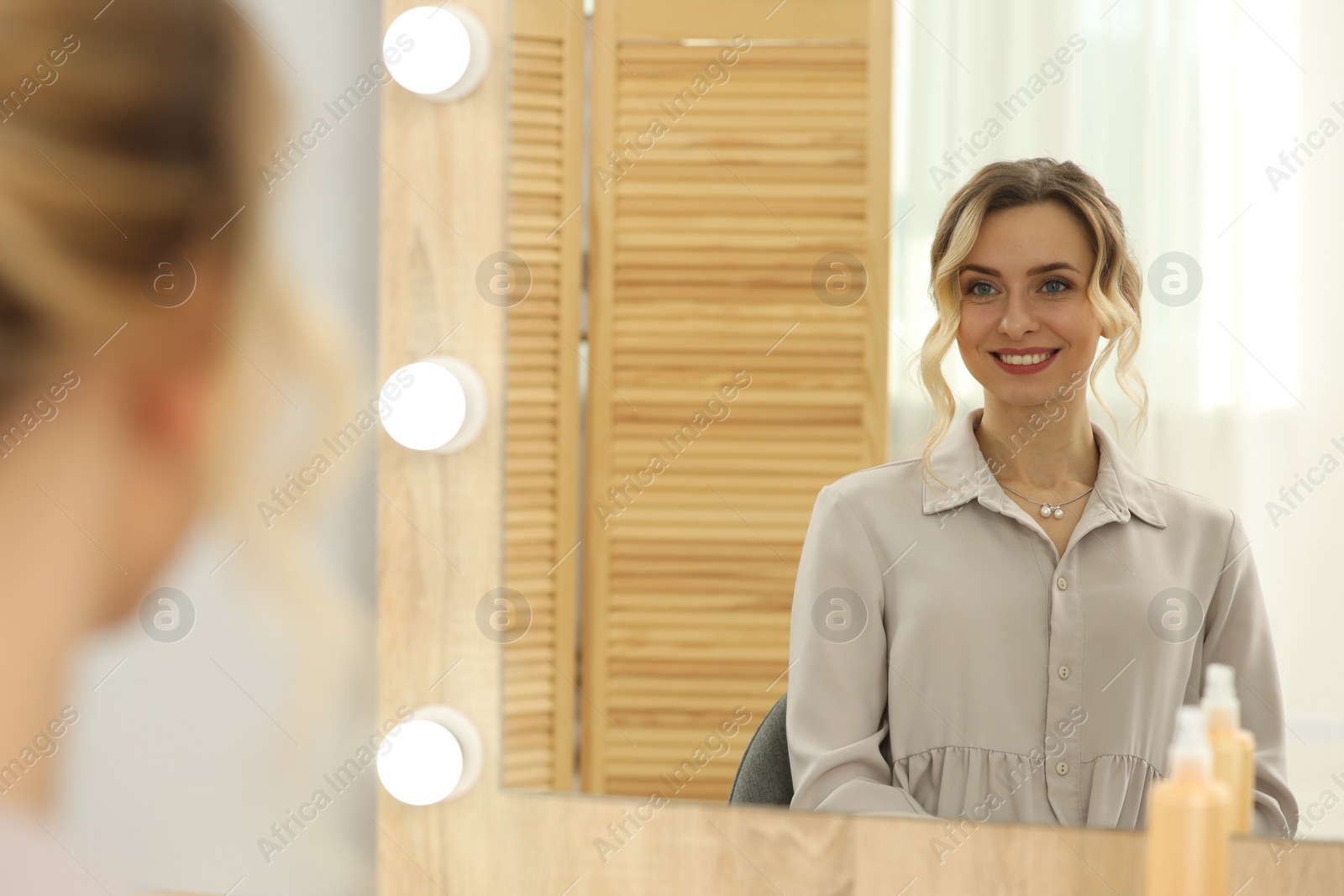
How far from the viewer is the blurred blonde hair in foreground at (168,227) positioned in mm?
837

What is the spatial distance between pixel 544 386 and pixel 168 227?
1.16 feet

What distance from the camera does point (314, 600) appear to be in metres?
0.86

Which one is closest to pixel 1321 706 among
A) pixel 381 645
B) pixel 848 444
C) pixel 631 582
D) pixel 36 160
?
pixel 848 444

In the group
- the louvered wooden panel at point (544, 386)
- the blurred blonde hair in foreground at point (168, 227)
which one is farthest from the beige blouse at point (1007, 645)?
the blurred blonde hair in foreground at point (168, 227)

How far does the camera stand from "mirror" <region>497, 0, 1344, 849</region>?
70cm

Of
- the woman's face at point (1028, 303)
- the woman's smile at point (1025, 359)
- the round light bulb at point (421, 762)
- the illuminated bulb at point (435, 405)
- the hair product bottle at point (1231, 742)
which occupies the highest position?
the woman's face at point (1028, 303)

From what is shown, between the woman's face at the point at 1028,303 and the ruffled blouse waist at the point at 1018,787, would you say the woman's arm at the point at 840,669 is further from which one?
the woman's face at the point at 1028,303

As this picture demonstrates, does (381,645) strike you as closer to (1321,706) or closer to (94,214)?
(94,214)

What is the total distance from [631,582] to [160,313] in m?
0.46

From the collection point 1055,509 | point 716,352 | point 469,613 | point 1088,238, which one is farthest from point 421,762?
point 1088,238

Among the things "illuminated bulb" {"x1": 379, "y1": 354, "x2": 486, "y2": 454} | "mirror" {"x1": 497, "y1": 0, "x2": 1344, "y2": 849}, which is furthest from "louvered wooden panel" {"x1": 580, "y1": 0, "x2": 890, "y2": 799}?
"illuminated bulb" {"x1": 379, "y1": 354, "x2": 486, "y2": 454}

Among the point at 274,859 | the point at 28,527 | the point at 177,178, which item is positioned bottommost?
the point at 274,859

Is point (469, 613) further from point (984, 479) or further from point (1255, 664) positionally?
point (1255, 664)

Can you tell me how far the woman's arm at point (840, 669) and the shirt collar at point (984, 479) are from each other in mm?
68
